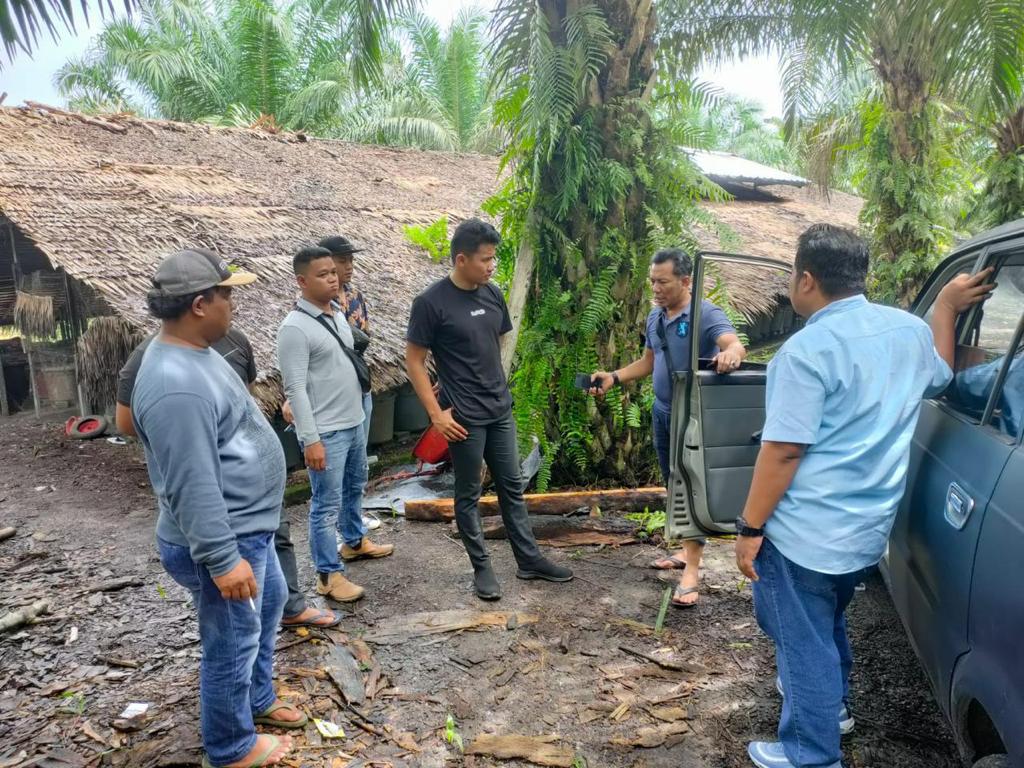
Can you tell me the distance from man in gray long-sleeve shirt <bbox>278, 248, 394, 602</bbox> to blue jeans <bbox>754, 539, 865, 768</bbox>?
235 cm

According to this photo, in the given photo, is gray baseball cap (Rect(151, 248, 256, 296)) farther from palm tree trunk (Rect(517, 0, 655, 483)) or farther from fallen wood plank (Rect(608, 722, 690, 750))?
palm tree trunk (Rect(517, 0, 655, 483))

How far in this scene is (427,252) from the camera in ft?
31.7

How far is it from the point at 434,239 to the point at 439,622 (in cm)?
644

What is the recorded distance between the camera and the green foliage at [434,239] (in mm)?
9445

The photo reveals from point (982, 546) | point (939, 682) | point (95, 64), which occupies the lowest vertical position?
point (939, 682)

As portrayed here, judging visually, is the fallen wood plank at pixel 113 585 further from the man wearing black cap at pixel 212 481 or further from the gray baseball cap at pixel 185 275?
the gray baseball cap at pixel 185 275

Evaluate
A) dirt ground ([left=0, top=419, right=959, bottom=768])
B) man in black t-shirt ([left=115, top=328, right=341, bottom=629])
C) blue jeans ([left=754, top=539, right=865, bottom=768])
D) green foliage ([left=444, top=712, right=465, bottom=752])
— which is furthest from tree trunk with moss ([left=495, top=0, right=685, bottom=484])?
blue jeans ([left=754, top=539, right=865, bottom=768])

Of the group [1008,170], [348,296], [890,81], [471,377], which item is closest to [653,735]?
[471,377]

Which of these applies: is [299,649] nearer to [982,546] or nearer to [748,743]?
[748,743]

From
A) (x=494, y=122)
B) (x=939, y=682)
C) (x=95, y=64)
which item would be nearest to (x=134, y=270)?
(x=494, y=122)

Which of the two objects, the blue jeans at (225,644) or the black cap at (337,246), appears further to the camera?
the black cap at (337,246)

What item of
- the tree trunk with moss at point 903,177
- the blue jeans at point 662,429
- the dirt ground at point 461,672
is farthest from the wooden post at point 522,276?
the tree trunk with moss at point 903,177

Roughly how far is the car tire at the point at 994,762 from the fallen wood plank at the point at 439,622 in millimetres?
2259

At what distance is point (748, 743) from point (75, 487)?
628cm
